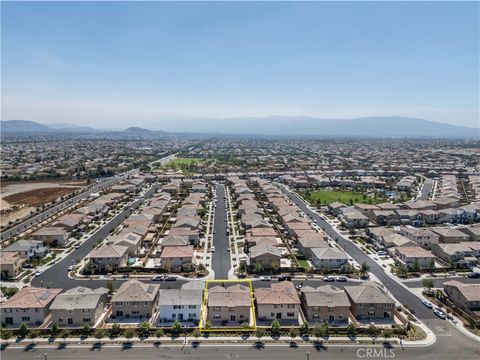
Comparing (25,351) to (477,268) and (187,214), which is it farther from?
(477,268)

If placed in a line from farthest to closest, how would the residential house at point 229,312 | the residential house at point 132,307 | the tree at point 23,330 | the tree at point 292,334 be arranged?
1. the residential house at point 132,307
2. the residential house at point 229,312
3. the tree at point 23,330
4. the tree at point 292,334

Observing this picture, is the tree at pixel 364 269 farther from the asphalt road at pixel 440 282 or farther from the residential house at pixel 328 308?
the residential house at pixel 328 308

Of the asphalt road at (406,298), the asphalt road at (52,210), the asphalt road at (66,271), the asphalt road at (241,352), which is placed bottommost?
the asphalt road at (241,352)

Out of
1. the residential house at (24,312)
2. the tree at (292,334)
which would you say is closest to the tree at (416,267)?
the tree at (292,334)

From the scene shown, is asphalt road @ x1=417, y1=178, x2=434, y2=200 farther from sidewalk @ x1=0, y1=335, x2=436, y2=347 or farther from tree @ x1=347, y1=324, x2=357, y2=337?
tree @ x1=347, y1=324, x2=357, y2=337

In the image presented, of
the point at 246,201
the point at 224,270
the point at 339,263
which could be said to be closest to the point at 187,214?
the point at 246,201

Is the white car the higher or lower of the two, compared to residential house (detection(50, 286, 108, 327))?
lower

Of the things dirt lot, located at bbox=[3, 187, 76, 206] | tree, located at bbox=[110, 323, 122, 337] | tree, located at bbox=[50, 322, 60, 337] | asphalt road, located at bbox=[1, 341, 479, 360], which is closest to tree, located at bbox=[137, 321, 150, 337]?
asphalt road, located at bbox=[1, 341, 479, 360]

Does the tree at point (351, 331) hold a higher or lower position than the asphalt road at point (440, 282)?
higher
